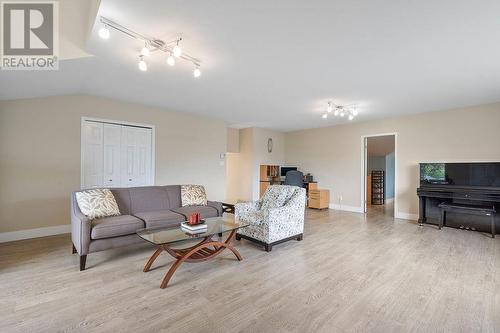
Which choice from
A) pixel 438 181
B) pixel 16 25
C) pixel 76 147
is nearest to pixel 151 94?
pixel 76 147

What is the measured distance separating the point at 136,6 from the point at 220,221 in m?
2.50

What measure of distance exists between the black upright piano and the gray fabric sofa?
4.40 m

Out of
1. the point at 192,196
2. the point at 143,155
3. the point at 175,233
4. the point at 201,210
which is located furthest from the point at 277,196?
the point at 143,155

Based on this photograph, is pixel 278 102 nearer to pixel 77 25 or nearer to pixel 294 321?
pixel 77 25

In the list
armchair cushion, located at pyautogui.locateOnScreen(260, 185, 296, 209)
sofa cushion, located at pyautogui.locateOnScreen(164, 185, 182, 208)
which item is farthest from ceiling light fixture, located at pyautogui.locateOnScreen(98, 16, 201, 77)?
armchair cushion, located at pyautogui.locateOnScreen(260, 185, 296, 209)

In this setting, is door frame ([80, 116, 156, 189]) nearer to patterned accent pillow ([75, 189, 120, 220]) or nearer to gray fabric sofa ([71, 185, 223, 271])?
gray fabric sofa ([71, 185, 223, 271])

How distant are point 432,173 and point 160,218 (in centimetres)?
545

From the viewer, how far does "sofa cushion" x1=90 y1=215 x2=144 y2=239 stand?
9.00ft

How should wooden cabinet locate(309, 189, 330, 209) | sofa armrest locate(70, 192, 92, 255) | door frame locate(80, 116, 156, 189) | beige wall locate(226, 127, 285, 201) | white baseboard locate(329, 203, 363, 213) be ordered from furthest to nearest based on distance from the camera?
1. beige wall locate(226, 127, 285, 201)
2. wooden cabinet locate(309, 189, 330, 209)
3. white baseboard locate(329, 203, 363, 213)
4. door frame locate(80, 116, 156, 189)
5. sofa armrest locate(70, 192, 92, 255)

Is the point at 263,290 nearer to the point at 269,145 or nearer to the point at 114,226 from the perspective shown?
the point at 114,226

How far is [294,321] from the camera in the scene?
180 cm

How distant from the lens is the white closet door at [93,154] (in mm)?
4344

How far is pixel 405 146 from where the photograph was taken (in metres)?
5.59

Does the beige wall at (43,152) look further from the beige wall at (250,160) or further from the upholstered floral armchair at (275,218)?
the beige wall at (250,160)
